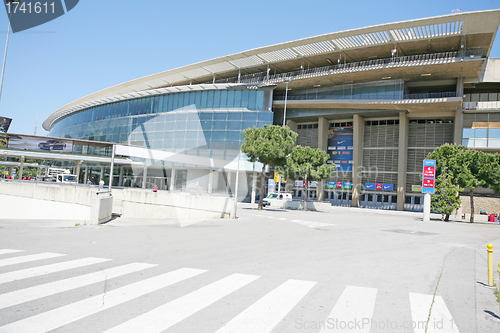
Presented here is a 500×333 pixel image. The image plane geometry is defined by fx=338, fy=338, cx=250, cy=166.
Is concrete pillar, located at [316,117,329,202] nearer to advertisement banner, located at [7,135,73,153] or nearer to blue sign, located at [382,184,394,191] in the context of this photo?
blue sign, located at [382,184,394,191]

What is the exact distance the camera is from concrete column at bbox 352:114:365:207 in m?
49.6

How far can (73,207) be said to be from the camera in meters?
25.3

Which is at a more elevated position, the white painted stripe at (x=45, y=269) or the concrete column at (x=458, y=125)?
the concrete column at (x=458, y=125)

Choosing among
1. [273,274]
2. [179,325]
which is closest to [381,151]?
[273,274]

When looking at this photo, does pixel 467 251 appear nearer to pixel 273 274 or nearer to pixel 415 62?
pixel 273 274

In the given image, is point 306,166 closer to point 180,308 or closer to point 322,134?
point 322,134

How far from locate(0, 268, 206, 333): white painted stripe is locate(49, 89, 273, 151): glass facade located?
4347 centimetres

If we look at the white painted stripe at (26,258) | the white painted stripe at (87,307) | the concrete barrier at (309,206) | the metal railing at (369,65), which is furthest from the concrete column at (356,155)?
the white painted stripe at (87,307)

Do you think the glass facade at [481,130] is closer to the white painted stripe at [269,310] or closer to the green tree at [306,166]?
the green tree at [306,166]

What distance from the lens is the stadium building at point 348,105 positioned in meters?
41.1

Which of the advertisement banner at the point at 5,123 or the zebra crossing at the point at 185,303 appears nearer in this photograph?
the zebra crossing at the point at 185,303

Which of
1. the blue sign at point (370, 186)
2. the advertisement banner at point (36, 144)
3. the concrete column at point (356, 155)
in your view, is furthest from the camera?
the blue sign at point (370, 186)

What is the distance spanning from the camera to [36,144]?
127 feet

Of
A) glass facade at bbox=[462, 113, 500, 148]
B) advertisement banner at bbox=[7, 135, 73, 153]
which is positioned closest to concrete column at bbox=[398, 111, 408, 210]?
glass facade at bbox=[462, 113, 500, 148]
